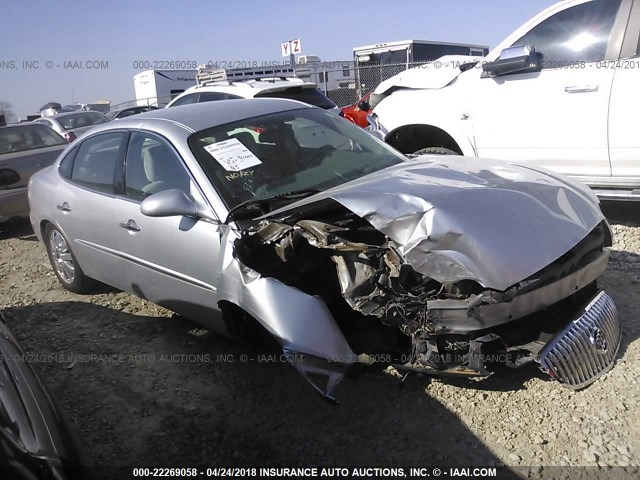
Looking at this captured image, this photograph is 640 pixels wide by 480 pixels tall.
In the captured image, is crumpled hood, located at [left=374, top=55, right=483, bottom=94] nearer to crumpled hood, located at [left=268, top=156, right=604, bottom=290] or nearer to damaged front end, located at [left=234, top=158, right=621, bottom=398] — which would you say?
crumpled hood, located at [left=268, top=156, right=604, bottom=290]

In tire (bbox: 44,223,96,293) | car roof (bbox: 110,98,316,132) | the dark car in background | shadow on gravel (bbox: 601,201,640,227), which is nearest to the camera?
the dark car in background

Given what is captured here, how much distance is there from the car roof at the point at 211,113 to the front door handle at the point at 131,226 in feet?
2.33

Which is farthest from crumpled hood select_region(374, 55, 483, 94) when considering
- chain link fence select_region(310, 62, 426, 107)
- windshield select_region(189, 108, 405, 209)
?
chain link fence select_region(310, 62, 426, 107)

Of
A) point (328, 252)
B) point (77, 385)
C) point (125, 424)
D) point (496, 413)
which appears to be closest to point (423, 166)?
point (328, 252)

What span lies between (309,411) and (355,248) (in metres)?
0.93

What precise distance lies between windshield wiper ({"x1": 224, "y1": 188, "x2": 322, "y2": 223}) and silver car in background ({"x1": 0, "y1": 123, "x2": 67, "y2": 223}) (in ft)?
16.6

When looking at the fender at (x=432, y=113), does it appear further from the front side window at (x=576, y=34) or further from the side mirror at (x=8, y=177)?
the side mirror at (x=8, y=177)

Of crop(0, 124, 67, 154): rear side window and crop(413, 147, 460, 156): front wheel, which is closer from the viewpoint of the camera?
crop(413, 147, 460, 156): front wheel

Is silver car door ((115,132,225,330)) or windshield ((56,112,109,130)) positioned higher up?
windshield ((56,112,109,130))

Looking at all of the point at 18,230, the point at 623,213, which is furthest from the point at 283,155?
the point at 18,230

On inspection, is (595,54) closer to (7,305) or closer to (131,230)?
(131,230)

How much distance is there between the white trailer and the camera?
2547cm

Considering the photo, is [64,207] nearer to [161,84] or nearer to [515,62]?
[515,62]

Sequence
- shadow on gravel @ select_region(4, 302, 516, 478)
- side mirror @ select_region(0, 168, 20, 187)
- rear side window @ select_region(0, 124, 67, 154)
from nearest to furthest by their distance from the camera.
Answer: shadow on gravel @ select_region(4, 302, 516, 478), side mirror @ select_region(0, 168, 20, 187), rear side window @ select_region(0, 124, 67, 154)
